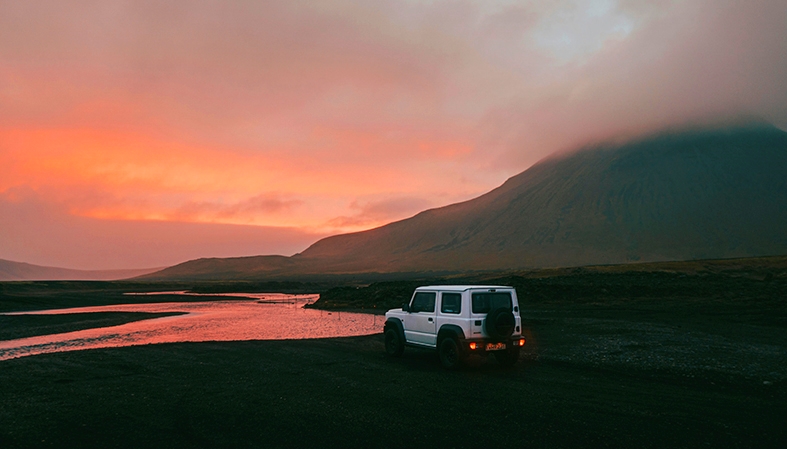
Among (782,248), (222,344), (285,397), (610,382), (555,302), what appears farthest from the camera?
(782,248)

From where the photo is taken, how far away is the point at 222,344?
24.3m

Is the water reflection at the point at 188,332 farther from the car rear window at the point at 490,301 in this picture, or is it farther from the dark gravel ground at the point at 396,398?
the car rear window at the point at 490,301

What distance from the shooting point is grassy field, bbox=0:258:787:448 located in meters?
9.66

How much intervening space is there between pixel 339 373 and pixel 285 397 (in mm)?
3520

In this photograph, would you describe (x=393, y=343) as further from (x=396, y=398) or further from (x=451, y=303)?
(x=396, y=398)


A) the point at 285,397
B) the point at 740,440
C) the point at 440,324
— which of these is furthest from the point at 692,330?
the point at 285,397

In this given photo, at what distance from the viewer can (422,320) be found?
17906 millimetres

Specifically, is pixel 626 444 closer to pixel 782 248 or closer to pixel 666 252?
pixel 666 252

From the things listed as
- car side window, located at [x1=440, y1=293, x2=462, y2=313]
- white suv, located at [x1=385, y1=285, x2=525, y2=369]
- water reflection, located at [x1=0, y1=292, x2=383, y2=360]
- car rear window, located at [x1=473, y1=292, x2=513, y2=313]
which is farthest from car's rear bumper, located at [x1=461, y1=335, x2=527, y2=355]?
water reflection, located at [x1=0, y1=292, x2=383, y2=360]

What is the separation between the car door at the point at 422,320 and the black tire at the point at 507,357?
2289 millimetres

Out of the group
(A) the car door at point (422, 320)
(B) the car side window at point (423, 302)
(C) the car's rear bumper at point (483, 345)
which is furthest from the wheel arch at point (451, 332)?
(B) the car side window at point (423, 302)

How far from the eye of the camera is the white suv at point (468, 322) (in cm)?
1581

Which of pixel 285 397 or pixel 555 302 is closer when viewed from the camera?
pixel 285 397

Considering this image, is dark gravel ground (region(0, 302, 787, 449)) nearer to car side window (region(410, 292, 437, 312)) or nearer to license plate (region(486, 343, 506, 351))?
license plate (region(486, 343, 506, 351))
